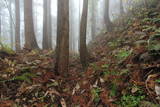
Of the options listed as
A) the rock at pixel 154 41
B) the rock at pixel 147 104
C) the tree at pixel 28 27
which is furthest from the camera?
the tree at pixel 28 27

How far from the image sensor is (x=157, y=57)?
3.71 m

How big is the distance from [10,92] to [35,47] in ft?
16.5

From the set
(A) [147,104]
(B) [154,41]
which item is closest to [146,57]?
(B) [154,41]

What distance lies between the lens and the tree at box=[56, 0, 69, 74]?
507 centimetres

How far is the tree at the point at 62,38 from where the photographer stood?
5066 mm

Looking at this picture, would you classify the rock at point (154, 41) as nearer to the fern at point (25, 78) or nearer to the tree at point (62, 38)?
the tree at point (62, 38)

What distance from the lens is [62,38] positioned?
16.6 feet

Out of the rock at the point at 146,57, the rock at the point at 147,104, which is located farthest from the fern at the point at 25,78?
the rock at the point at 146,57

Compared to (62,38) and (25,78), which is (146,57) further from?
(25,78)

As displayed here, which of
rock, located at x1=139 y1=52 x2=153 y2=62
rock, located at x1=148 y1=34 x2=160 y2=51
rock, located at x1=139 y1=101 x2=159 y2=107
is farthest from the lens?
rock, located at x1=148 y1=34 x2=160 y2=51

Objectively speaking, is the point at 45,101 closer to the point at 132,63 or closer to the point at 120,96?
the point at 120,96

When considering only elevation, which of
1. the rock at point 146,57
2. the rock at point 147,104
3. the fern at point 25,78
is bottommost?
the rock at point 147,104

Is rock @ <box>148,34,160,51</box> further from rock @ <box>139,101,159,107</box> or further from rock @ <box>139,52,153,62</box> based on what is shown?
rock @ <box>139,101,159,107</box>

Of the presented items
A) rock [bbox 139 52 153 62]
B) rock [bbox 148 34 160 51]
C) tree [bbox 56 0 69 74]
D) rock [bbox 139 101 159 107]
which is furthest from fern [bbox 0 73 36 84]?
rock [bbox 148 34 160 51]
